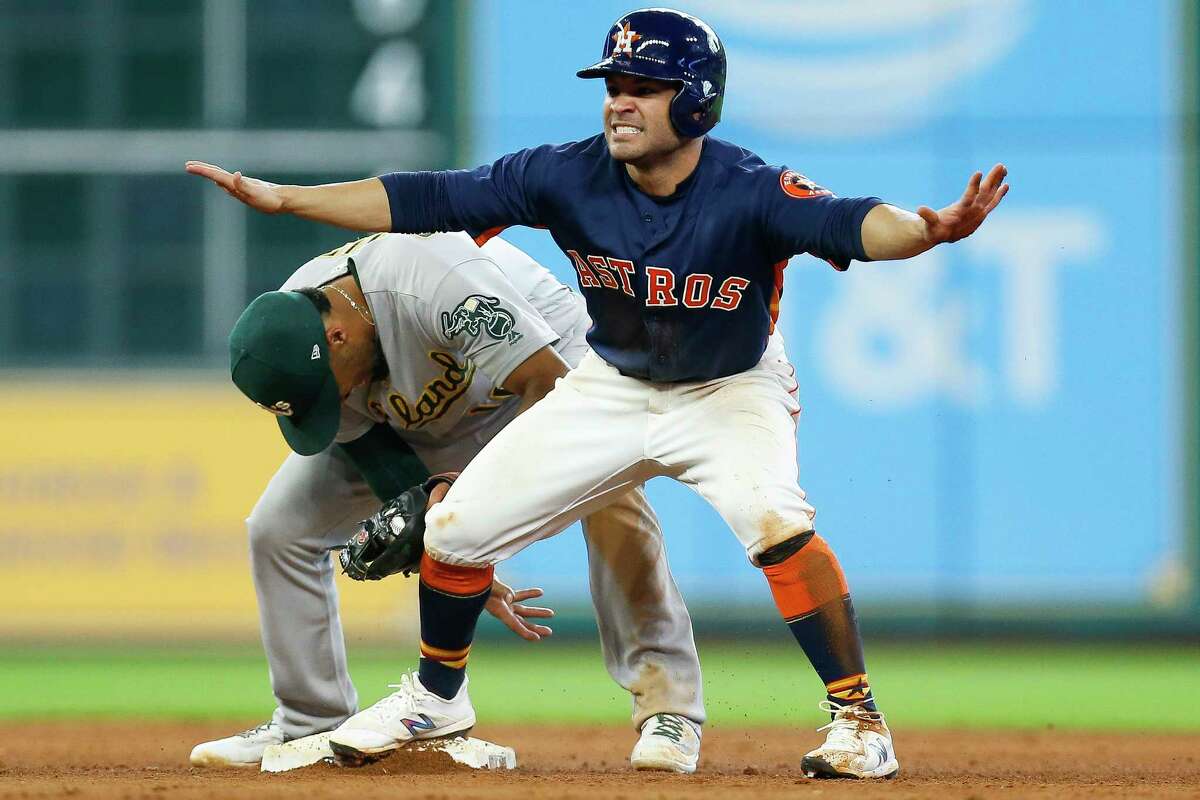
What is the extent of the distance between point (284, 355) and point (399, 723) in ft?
3.23

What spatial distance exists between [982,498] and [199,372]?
16.2 feet

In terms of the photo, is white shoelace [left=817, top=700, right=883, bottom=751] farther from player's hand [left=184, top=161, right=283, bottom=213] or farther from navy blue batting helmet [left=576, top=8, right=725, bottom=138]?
player's hand [left=184, top=161, right=283, bottom=213]

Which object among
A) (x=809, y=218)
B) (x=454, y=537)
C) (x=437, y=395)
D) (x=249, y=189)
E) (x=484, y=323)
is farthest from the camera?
(x=437, y=395)

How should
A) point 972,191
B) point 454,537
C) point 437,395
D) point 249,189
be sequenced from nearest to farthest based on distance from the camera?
point 972,191
point 249,189
point 454,537
point 437,395

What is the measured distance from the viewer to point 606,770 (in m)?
4.83

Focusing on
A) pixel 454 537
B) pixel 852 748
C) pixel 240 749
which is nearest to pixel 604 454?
pixel 454 537

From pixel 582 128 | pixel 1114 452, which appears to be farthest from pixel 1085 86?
pixel 582 128

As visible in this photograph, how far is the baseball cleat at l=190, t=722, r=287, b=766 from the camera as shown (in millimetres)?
4992

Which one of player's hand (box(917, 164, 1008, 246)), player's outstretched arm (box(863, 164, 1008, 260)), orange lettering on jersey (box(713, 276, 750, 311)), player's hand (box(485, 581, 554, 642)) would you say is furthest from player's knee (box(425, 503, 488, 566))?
player's hand (box(917, 164, 1008, 246))

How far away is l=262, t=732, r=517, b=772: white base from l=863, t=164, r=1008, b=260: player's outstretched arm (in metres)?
1.70

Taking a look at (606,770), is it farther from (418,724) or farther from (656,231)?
(656,231)

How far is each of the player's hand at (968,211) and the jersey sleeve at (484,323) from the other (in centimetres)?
120

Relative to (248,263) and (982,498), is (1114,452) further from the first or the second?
(248,263)

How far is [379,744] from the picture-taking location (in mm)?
4422
